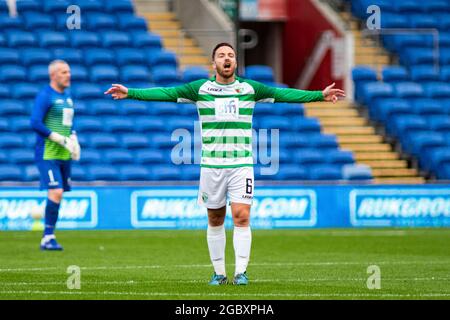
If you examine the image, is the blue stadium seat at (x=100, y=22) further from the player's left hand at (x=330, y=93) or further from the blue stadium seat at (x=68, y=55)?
the player's left hand at (x=330, y=93)

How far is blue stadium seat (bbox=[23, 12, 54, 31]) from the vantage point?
24.8m

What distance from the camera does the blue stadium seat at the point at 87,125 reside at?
74.0ft

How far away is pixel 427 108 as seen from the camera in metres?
25.4

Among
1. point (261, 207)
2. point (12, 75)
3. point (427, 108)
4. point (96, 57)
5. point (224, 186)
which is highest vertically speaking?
point (96, 57)

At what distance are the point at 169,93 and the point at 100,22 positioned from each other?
1470 cm

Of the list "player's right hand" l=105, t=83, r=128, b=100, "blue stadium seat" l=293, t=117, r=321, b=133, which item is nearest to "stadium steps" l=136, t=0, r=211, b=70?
"blue stadium seat" l=293, t=117, r=321, b=133

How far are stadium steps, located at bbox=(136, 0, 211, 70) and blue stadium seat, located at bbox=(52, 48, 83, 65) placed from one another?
253 centimetres

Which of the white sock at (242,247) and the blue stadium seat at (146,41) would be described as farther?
the blue stadium seat at (146,41)

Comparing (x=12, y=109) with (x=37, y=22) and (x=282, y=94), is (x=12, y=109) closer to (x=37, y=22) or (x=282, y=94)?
(x=37, y=22)

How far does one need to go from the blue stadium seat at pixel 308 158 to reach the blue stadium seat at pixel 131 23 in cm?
493

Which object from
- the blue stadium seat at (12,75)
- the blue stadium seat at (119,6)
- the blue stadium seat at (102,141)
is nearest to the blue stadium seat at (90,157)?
the blue stadium seat at (102,141)

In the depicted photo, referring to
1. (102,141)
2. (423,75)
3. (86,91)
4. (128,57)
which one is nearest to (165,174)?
(102,141)

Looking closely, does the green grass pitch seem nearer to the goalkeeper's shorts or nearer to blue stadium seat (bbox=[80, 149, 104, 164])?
the goalkeeper's shorts
